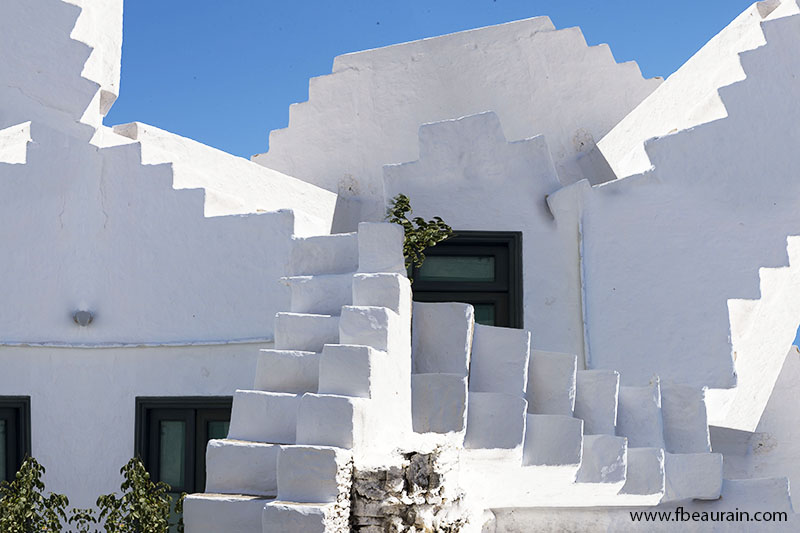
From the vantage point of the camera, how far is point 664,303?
7188mm

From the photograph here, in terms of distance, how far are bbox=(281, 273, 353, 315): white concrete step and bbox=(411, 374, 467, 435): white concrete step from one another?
0.55 metres

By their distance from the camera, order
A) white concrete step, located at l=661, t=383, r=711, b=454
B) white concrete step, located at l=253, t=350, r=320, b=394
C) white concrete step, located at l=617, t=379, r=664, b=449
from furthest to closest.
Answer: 1. white concrete step, located at l=661, t=383, r=711, b=454
2. white concrete step, located at l=617, t=379, r=664, b=449
3. white concrete step, located at l=253, t=350, r=320, b=394

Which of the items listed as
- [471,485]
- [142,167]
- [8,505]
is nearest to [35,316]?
[142,167]

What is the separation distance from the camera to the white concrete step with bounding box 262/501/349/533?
12.1ft

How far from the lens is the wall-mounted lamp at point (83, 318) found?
7605mm

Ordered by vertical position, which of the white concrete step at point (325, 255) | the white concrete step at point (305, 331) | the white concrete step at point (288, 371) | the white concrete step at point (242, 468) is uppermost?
the white concrete step at point (325, 255)

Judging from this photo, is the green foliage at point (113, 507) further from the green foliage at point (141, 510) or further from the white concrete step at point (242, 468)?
the white concrete step at point (242, 468)

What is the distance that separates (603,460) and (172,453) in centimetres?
391

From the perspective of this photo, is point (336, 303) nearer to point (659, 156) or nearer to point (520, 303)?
point (520, 303)

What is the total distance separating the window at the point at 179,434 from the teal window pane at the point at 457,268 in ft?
6.31

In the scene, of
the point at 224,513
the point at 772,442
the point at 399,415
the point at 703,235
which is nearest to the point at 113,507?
the point at 224,513

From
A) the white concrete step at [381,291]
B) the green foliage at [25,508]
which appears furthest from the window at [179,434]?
the white concrete step at [381,291]

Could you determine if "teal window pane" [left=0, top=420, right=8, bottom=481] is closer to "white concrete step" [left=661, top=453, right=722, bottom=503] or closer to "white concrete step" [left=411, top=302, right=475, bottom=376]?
"white concrete step" [left=411, top=302, right=475, bottom=376]

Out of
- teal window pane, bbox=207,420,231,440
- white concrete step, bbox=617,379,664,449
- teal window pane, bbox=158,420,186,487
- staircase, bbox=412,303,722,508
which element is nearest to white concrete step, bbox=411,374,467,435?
staircase, bbox=412,303,722,508
